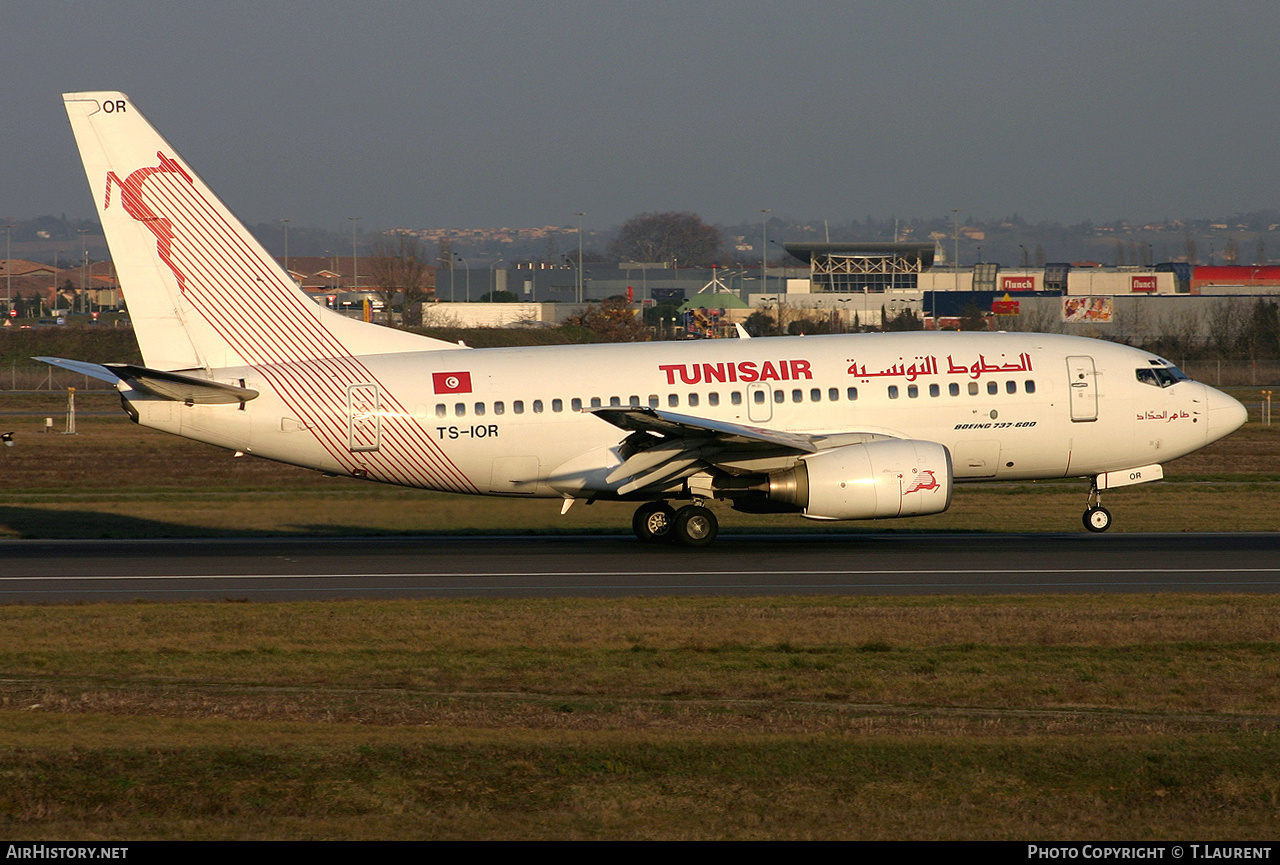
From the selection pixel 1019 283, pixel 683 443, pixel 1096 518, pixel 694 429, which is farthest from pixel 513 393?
pixel 1019 283

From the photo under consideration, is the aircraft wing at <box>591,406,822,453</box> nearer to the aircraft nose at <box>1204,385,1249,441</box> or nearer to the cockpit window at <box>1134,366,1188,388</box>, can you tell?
the cockpit window at <box>1134,366,1188,388</box>

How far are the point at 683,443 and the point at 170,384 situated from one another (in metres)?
9.71

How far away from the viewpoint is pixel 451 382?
2542cm

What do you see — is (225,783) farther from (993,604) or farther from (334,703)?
(993,604)

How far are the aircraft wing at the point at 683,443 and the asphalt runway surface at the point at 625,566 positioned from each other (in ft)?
5.12

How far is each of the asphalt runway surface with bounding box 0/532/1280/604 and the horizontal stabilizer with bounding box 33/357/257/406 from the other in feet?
10.2

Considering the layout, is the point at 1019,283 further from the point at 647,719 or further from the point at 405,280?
the point at 647,719

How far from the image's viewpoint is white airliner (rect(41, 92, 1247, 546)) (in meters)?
24.8

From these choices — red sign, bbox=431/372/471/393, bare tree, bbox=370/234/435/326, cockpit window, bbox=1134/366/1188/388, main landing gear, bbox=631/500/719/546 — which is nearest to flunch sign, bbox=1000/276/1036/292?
bare tree, bbox=370/234/435/326

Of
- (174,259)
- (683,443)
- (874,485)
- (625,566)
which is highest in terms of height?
(174,259)

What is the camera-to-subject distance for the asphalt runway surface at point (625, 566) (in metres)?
20.7

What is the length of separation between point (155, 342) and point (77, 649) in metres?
10.2

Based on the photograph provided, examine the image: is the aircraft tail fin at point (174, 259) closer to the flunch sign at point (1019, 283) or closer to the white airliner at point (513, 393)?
the white airliner at point (513, 393)

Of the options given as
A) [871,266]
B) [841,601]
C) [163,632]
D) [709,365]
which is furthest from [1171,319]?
[163,632]
